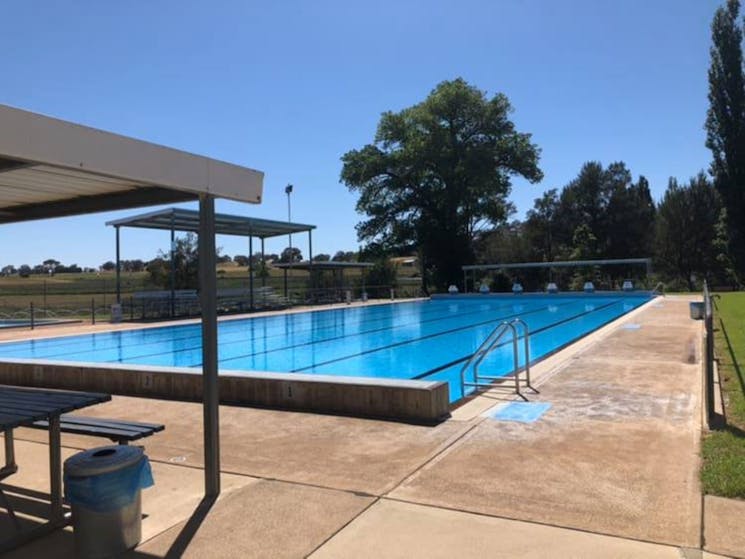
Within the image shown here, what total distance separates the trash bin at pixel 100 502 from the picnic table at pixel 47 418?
44cm

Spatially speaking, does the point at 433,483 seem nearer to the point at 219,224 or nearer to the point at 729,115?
the point at 219,224

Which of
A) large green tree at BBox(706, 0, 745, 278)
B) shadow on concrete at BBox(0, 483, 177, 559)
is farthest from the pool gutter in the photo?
large green tree at BBox(706, 0, 745, 278)

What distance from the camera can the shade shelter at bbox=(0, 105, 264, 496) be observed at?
2820 mm

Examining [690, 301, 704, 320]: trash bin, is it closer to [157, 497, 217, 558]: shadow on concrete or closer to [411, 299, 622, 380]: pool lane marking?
[411, 299, 622, 380]: pool lane marking

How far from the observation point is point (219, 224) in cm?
2367

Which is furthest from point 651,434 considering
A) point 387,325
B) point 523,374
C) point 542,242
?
point 542,242

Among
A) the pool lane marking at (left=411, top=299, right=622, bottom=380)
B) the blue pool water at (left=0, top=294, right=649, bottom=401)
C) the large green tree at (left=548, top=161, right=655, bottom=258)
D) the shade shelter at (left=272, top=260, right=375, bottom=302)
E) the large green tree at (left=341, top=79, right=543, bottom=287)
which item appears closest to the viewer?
the pool lane marking at (left=411, top=299, right=622, bottom=380)

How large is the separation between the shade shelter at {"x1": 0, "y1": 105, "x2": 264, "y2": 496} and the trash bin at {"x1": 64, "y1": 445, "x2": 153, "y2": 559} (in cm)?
84

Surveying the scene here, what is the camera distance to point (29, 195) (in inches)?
173

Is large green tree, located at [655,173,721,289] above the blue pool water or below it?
above

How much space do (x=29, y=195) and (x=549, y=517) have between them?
433 cm

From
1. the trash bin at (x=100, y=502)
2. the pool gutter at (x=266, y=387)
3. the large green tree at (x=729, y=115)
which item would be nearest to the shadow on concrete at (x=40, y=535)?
the trash bin at (x=100, y=502)

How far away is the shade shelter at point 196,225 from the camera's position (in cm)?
2092

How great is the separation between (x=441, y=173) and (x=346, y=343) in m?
26.4
